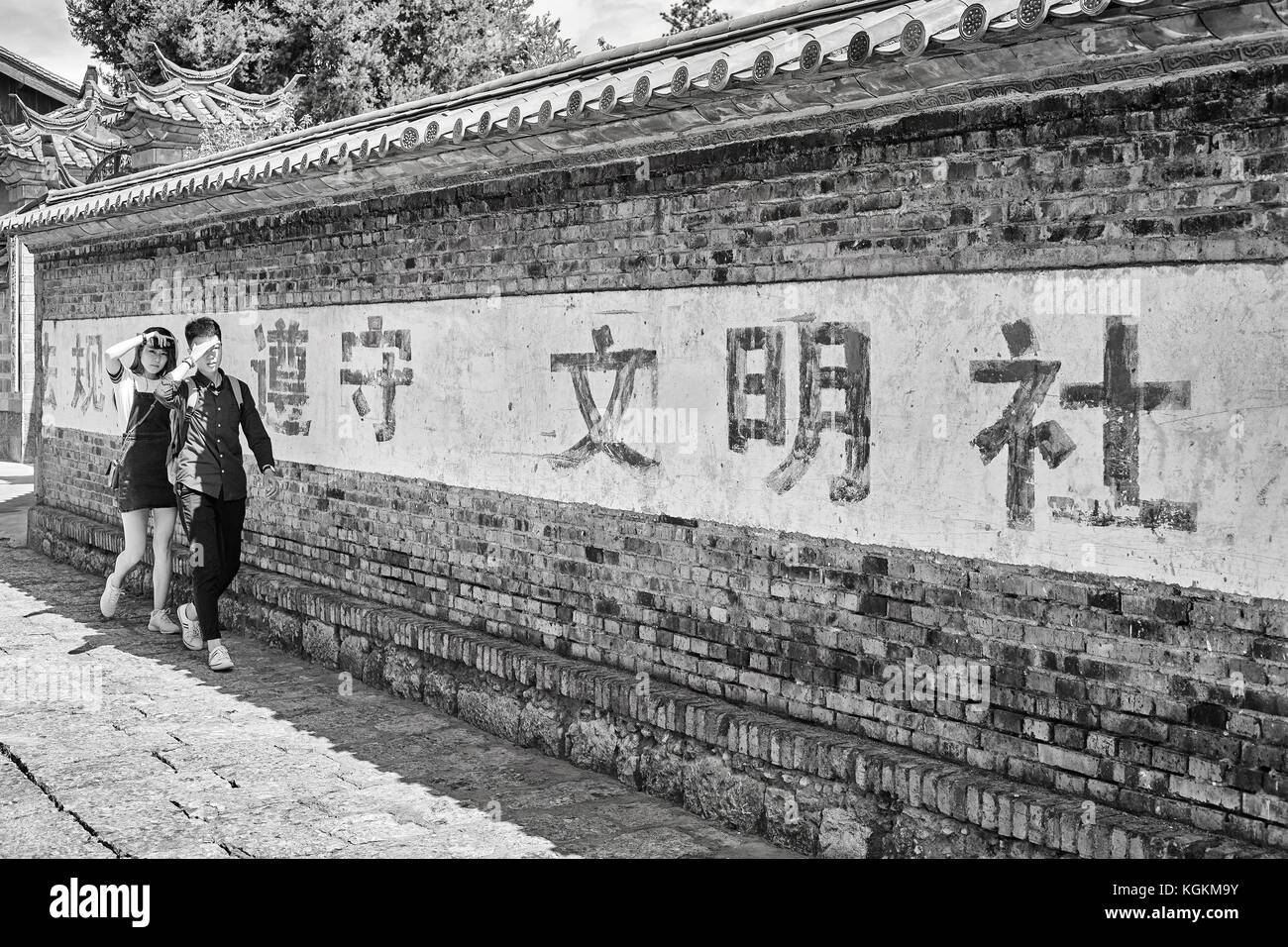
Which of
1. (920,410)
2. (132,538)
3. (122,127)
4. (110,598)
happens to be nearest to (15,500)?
(122,127)

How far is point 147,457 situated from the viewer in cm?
856

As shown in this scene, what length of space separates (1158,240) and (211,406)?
538 cm

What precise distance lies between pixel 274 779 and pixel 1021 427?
3389 millimetres

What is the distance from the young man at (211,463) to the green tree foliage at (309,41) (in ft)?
57.2

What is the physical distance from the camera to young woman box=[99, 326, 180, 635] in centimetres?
851

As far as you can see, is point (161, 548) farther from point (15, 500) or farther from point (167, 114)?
point (15, 500)

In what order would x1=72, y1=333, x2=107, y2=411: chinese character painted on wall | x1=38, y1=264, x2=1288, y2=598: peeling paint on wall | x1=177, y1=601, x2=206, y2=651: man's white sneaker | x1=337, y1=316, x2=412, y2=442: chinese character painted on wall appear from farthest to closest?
x1=72, y1=333, x2=107, y2=411: chinese character painted on wall
x1=177, y1=601, x2=206, y2=651: man's white sneaker
x1=337, y1=316, x2=412, y2=442: chinese character painted on wall
x1=38, y1=264, x2=1288, y2=598: peeling paint on wall

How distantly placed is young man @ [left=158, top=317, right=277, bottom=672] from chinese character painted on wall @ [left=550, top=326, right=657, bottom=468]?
240 cm

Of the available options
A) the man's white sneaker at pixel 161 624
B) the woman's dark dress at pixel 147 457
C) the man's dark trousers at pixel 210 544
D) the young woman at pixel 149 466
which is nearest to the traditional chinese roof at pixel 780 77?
the young woman at pixel 149 466

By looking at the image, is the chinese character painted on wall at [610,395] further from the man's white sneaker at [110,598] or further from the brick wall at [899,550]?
the man's white sneaker at [110,598]

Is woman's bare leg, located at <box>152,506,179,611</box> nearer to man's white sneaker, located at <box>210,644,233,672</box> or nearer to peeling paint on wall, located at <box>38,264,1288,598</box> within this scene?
man's white sneaker, located at <box>210,644,233,672</box>

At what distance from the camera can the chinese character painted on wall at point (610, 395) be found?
18.8ft

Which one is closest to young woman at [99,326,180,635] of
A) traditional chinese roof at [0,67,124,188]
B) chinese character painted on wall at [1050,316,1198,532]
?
chinese character painted on wall at [1050,316,1198,532]

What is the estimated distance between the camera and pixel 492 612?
6605 mm
